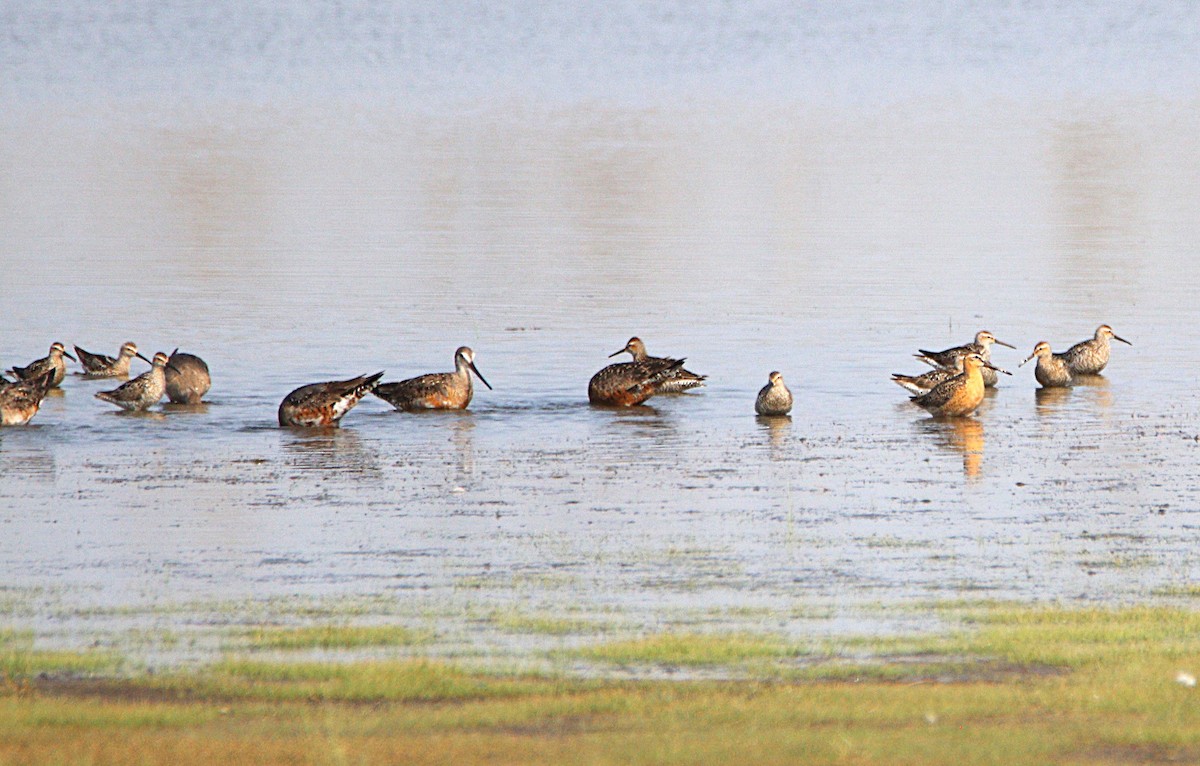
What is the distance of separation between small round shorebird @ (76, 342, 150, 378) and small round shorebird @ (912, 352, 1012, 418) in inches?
336

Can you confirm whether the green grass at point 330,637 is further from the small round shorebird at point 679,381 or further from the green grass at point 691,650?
the small round shorebird at point 679,381

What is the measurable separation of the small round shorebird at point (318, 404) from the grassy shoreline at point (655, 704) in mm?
8219

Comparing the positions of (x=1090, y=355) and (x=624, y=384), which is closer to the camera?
(x=624, y=384)

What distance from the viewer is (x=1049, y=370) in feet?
69.6

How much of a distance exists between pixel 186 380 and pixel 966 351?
8120 mm

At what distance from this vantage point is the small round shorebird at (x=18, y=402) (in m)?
18.1

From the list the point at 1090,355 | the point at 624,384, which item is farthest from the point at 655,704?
the point at 1090,355

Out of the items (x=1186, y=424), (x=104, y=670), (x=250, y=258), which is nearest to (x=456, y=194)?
(x=250, y=258)

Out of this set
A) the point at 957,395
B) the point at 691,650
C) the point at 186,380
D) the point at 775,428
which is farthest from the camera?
the point at 186,380

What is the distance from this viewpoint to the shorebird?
20.0 metres

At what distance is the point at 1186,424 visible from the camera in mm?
18359

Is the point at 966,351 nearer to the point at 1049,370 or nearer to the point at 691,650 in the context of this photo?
the point at 1049,370

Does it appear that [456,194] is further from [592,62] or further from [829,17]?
[829,17]

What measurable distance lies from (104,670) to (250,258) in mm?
24267
